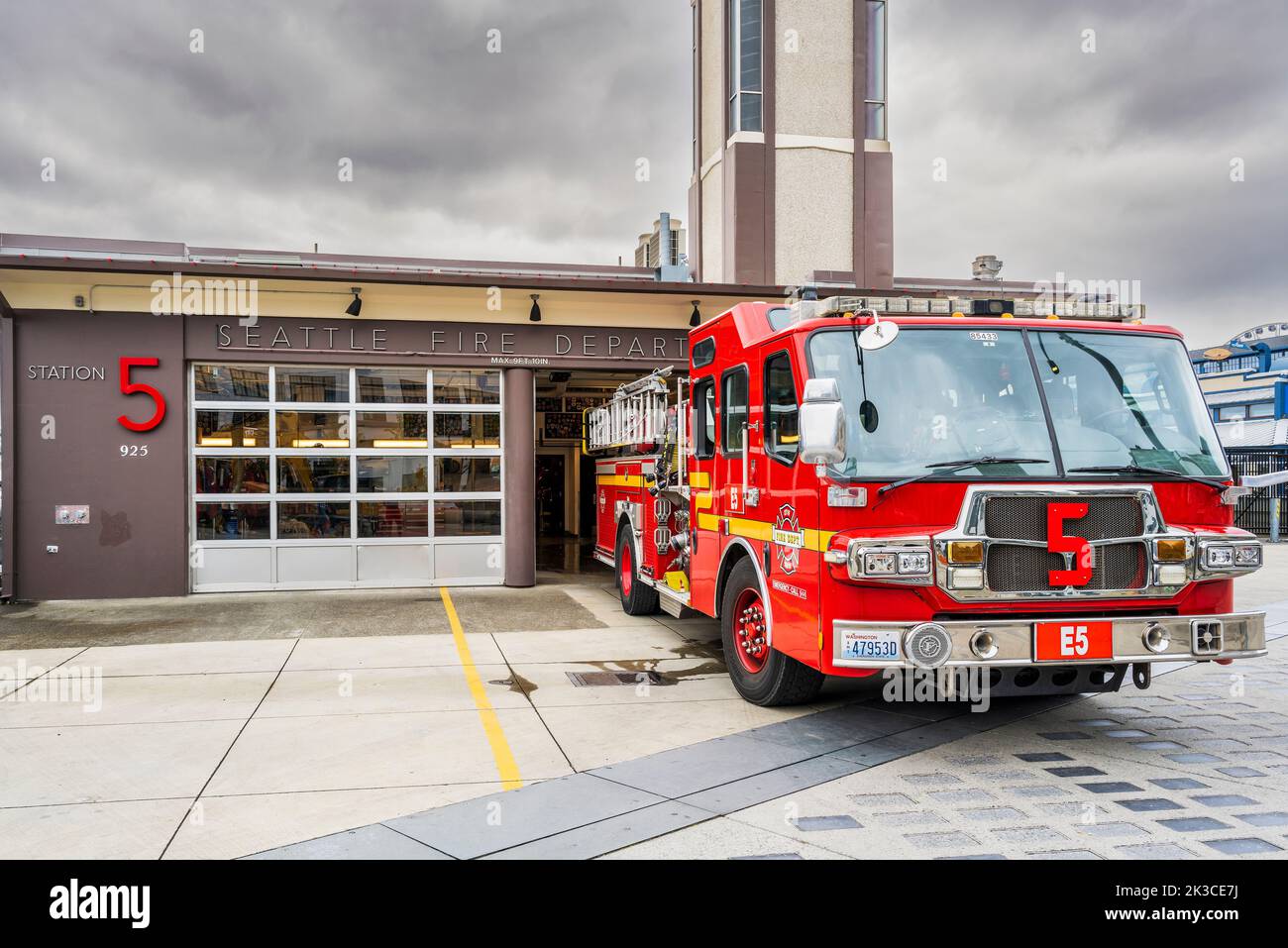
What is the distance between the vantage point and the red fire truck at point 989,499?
5242mm

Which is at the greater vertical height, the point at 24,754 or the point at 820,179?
the point at 820,179

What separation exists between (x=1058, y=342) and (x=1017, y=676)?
83.9 inches

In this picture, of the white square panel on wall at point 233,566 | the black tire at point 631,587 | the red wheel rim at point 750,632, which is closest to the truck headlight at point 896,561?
the red wheel rim at point 750,632

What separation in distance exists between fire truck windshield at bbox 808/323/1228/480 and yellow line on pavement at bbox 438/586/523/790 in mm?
2525

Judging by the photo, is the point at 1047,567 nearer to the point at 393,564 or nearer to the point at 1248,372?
the point at 393,564

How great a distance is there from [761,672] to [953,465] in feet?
7.09

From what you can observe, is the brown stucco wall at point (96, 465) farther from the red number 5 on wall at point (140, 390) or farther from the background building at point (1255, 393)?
the background building at point (1255, 393)

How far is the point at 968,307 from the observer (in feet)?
20.1

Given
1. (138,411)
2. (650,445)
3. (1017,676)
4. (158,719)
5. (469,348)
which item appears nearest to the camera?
(1017,676)

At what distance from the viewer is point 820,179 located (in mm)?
15992

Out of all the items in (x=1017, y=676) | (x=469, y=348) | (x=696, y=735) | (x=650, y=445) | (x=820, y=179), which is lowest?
(x=696, y=735)
